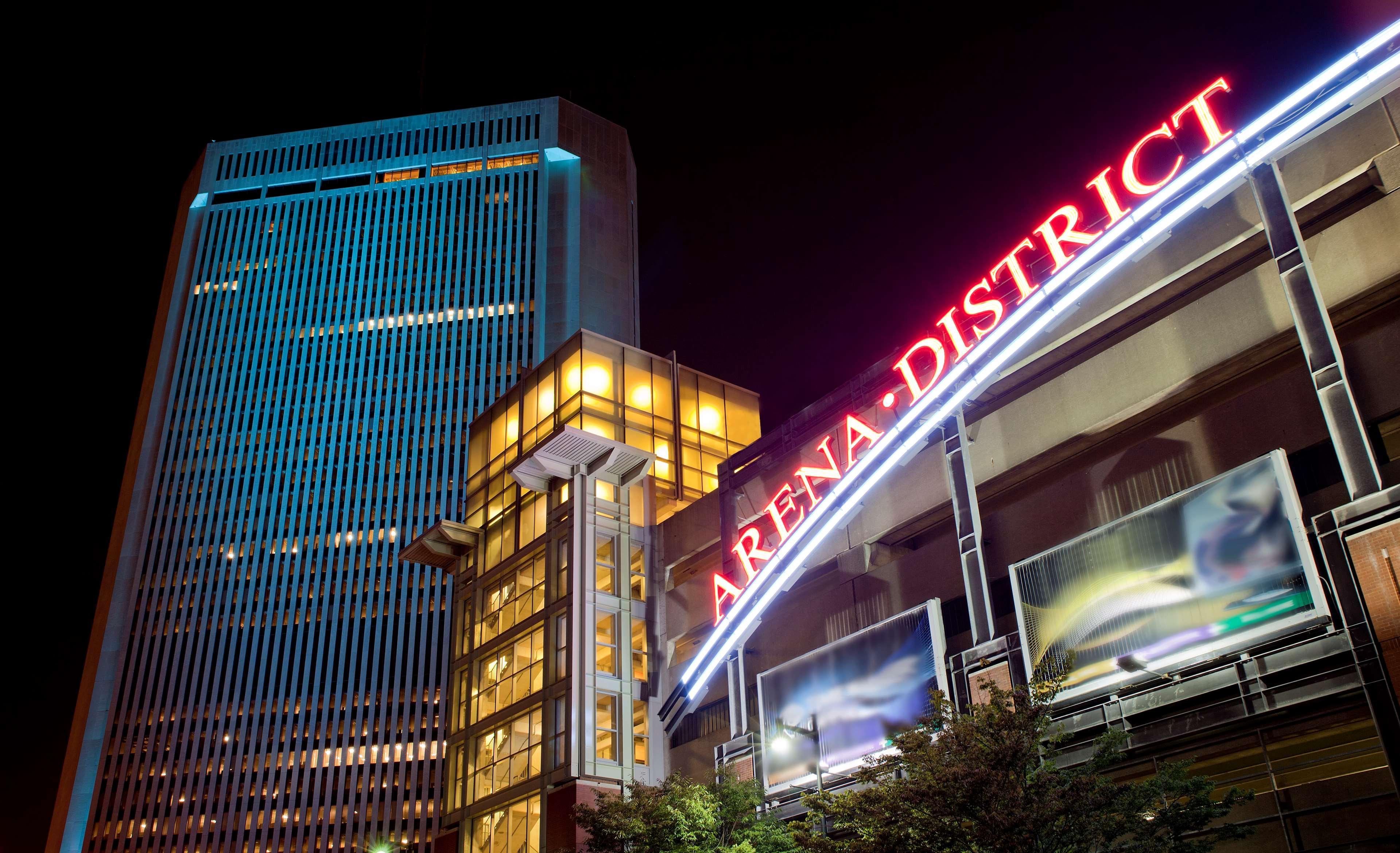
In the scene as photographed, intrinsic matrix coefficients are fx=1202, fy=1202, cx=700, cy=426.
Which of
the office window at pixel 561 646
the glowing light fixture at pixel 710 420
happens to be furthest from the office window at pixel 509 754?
the glowing light fixture at pixel 710 420

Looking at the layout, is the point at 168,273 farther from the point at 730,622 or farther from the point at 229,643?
the point at 730,622

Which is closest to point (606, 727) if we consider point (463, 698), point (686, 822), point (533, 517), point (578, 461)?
point (463, 698)

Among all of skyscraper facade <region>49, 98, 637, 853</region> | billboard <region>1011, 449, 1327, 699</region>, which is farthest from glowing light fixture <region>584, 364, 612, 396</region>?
skyscraper facade <region>49, 98, 637, 853</region>

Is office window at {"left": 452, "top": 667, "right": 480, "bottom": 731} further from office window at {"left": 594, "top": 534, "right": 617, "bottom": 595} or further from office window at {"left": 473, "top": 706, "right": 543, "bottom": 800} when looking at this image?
office window at {"left": 594, "top": 534, "right": 617, "bottom": 595}

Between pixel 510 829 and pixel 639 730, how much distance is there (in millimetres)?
5632

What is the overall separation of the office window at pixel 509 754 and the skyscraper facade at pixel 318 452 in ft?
285

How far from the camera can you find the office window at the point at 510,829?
40.7 metres

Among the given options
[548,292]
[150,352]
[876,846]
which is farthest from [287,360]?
[876,846]

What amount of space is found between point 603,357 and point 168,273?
122756mm

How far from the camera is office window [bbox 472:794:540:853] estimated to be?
133 feet

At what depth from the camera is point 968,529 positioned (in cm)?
3089

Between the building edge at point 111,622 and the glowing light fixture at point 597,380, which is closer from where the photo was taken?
the glowing light fixture at point 597,380

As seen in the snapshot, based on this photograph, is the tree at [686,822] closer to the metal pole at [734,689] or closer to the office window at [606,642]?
the metal pole at [734,689]

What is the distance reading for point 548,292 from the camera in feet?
466
